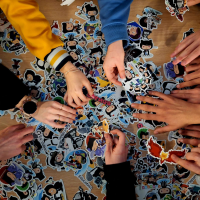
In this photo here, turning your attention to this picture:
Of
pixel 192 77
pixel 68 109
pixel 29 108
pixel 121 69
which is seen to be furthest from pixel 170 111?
pixel 29 108

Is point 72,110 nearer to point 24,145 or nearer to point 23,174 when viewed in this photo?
point 24,145

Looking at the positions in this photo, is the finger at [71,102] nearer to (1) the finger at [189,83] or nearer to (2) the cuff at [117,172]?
(2) the cuff at [117,172]

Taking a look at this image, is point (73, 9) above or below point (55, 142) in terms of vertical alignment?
above

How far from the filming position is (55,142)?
3.31 ft

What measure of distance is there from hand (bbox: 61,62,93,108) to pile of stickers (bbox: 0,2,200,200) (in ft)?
0.19

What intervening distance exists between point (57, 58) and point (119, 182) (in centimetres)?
74

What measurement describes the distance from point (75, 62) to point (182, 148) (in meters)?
0.81

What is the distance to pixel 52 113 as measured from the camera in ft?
3.29

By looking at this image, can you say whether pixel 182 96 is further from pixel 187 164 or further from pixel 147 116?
pixel 187 164

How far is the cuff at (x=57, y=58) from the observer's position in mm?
950

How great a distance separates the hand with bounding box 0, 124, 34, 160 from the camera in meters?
0.97

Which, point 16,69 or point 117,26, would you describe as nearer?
point 117,26

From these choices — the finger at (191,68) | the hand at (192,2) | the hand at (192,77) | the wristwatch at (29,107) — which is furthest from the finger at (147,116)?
the hand at (192,2)

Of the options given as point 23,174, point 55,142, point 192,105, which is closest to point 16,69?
point 55,142
